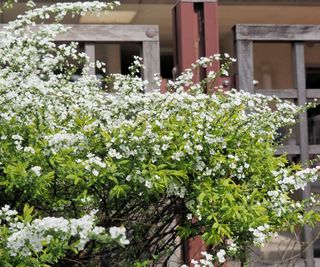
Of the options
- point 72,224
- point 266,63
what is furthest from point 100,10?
point 266,63

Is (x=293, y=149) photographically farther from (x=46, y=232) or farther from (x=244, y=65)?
(x=46, y=232)

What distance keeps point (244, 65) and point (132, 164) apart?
2.18m

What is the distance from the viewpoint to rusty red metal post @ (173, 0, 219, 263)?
5.53m

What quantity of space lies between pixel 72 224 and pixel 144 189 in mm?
949

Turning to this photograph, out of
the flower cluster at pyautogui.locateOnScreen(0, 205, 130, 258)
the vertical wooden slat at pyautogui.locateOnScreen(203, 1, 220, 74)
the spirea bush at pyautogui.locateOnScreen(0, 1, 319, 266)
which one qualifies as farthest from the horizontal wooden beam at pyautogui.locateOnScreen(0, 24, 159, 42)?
the flower cluster at pyautogui.locateOnScreen(0, 205, 130, 258)

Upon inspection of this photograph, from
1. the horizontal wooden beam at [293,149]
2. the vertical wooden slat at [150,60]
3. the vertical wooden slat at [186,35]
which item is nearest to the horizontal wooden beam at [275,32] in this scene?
the vertical wooden slat at [186,35]

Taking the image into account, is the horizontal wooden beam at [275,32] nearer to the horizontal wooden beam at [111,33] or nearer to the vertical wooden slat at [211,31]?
the vertical wooden slat at [211,31]

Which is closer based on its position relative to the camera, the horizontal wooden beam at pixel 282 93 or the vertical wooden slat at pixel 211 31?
the horizontal wooden beam at pixel 282 93

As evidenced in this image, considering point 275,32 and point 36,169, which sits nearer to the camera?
point 36,169

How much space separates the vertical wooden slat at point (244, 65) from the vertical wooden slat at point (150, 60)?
64cm

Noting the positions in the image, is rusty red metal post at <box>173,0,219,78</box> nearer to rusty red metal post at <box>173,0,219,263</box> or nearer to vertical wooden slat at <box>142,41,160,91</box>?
rusty red metal post at <box>173,0,219,263</box>

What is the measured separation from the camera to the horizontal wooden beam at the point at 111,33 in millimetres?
5324

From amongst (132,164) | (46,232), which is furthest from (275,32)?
(46,232)

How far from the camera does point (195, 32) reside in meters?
5.59
